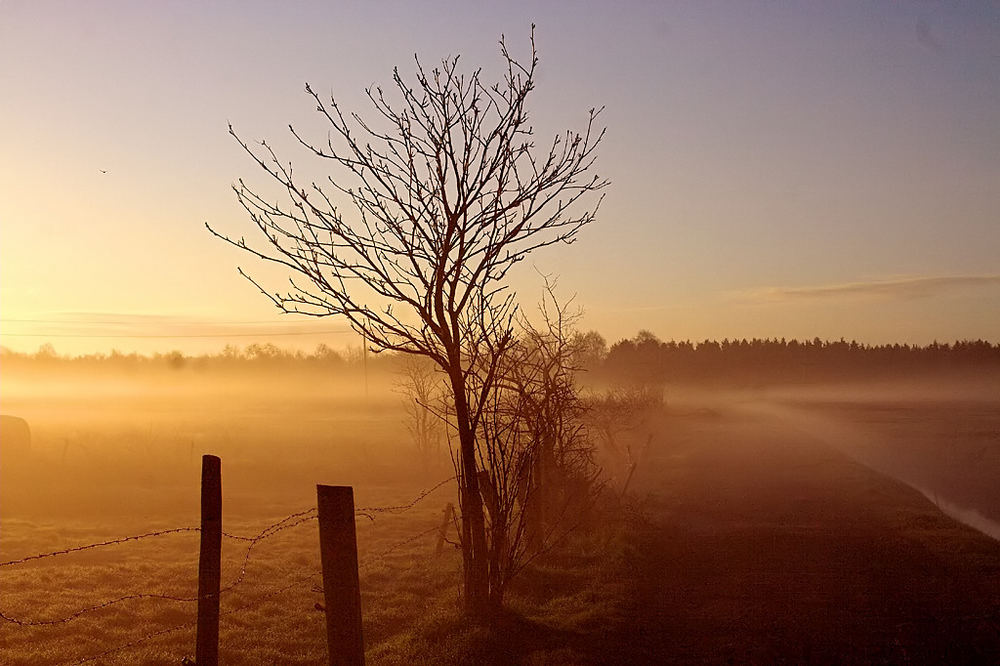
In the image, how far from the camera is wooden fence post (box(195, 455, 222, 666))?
638 cm

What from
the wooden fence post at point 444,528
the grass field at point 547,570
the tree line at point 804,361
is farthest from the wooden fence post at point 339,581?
the tree line at point 804,361

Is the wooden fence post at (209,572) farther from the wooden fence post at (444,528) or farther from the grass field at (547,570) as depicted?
the wooden fence post at (444,528)

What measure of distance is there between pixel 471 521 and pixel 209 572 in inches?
159

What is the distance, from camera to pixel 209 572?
6410 mm

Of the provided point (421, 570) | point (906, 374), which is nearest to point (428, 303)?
point (421, 570)

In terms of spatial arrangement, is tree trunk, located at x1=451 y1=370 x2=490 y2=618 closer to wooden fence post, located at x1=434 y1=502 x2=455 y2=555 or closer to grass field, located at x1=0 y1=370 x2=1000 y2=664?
grass field, located at x1=0 y1=370 x2=1000 y2=664

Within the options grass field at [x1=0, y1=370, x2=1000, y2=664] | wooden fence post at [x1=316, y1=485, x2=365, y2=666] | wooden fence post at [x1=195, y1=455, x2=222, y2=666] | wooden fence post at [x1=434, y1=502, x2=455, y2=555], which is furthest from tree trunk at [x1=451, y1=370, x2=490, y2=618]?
wooden fence post at [x1=195, y1=455, x2=222, y2=666]

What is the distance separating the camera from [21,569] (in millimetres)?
16828

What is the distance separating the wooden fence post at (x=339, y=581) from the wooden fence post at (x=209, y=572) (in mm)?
752

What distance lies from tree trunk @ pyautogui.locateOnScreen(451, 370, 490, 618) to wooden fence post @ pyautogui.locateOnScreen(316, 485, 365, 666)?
3.05 meters

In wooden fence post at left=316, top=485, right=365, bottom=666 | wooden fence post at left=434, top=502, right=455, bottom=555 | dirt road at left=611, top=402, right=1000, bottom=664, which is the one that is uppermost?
wooden fence post at left=316, top=485, right=365, bottom=666

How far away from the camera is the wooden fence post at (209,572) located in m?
6.38

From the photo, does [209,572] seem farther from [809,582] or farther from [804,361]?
A: [804,361]

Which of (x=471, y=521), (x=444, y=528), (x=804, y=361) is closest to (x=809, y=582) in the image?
(x=444, y=528)
